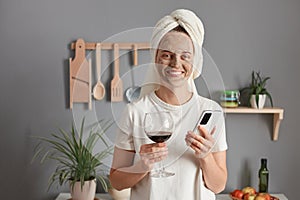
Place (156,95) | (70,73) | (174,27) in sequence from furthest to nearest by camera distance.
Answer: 1. (70,73)
2. (156,95)
3. (174,27)

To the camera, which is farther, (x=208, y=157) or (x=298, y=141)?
(x=298, y=141)

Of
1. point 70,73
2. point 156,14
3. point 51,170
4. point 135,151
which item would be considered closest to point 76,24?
point 70,73

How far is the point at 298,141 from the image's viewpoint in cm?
247

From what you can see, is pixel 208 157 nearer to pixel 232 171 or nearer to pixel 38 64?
pixel 232 171

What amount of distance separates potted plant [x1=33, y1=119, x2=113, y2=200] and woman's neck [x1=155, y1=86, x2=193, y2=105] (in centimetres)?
60

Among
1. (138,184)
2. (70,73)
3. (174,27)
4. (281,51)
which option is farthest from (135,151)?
(281,51)

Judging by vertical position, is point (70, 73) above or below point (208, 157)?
above

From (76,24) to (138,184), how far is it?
4.17 feet

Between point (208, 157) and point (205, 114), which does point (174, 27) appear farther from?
point (208, 157)

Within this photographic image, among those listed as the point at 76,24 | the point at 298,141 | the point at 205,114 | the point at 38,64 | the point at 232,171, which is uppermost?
the point at 76,24

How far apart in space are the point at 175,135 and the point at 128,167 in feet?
0.53

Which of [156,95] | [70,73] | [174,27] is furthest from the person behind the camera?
[70,73]

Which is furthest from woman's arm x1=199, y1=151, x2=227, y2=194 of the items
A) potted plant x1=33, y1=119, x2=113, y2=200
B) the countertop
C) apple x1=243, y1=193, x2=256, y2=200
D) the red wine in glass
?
the countertop

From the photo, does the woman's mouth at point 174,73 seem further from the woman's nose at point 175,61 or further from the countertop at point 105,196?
the countertop at point 105,196
